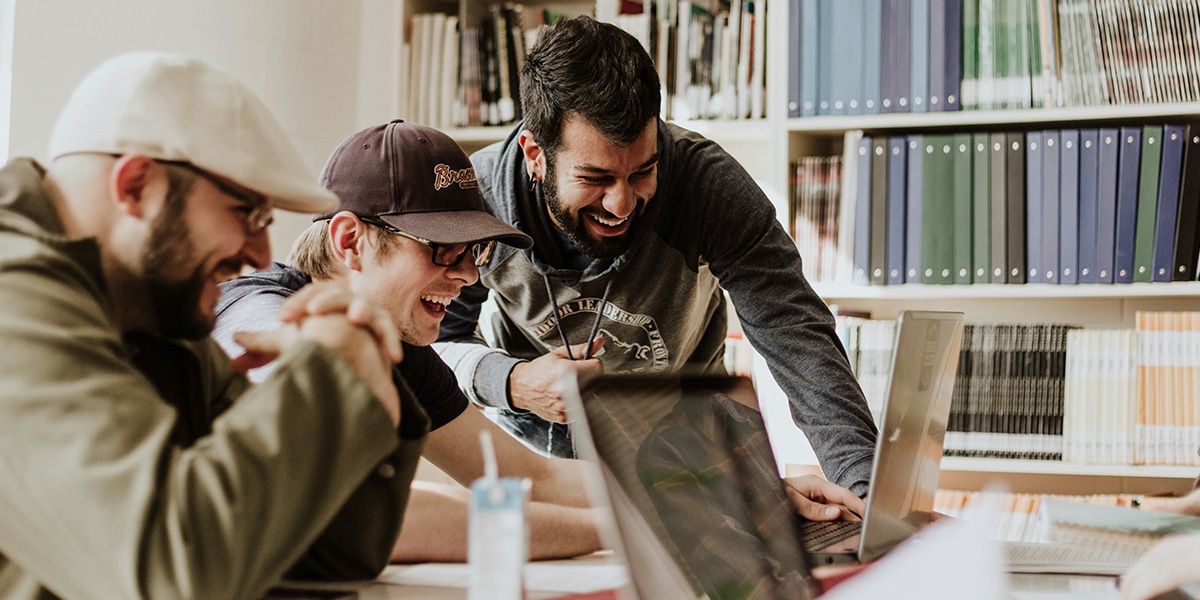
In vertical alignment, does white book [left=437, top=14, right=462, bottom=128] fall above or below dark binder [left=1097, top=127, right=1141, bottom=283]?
above

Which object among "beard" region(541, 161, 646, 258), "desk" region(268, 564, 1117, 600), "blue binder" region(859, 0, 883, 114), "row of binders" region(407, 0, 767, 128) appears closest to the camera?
"desk" region(268, 564, 1117, 600)

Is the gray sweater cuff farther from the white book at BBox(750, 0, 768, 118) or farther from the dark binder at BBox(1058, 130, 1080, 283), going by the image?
the dark binder at BBox(1058, 130, 1080, 283)

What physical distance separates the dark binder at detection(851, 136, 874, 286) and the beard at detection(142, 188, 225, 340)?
75.3 inches

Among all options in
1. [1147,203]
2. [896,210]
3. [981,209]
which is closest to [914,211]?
[896,210]

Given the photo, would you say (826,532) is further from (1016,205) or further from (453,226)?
(1016,205)

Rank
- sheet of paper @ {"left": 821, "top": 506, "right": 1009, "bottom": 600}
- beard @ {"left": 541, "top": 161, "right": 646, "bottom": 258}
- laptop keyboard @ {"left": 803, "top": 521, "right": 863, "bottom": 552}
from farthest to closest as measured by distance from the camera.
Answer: beard @ {"left": 541, "top": 161, "right": 646, "bottom": 258} < laptop keyboard @ {"left": 803, "top": 521, "right": 863, "bottom": 552} < sheet of paper @ {"left": 821, "top": 506, "right": 1009, "bottom": 600}

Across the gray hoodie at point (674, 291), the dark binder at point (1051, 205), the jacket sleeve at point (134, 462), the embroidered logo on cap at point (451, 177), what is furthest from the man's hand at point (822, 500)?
the dark binder at point (1051, 205)

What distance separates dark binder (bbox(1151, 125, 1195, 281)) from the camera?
2338 mm

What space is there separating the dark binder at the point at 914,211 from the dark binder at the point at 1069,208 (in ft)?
1.00

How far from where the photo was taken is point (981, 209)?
Result: 8.10ft

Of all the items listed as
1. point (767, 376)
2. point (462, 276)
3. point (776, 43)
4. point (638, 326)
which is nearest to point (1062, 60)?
point (776, 43)

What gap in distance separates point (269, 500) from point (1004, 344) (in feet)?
6.89

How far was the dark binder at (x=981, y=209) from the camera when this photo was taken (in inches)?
97.0

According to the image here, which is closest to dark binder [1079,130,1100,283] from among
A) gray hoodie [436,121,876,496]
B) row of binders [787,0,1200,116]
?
row of binders [787,0,1200,116]
